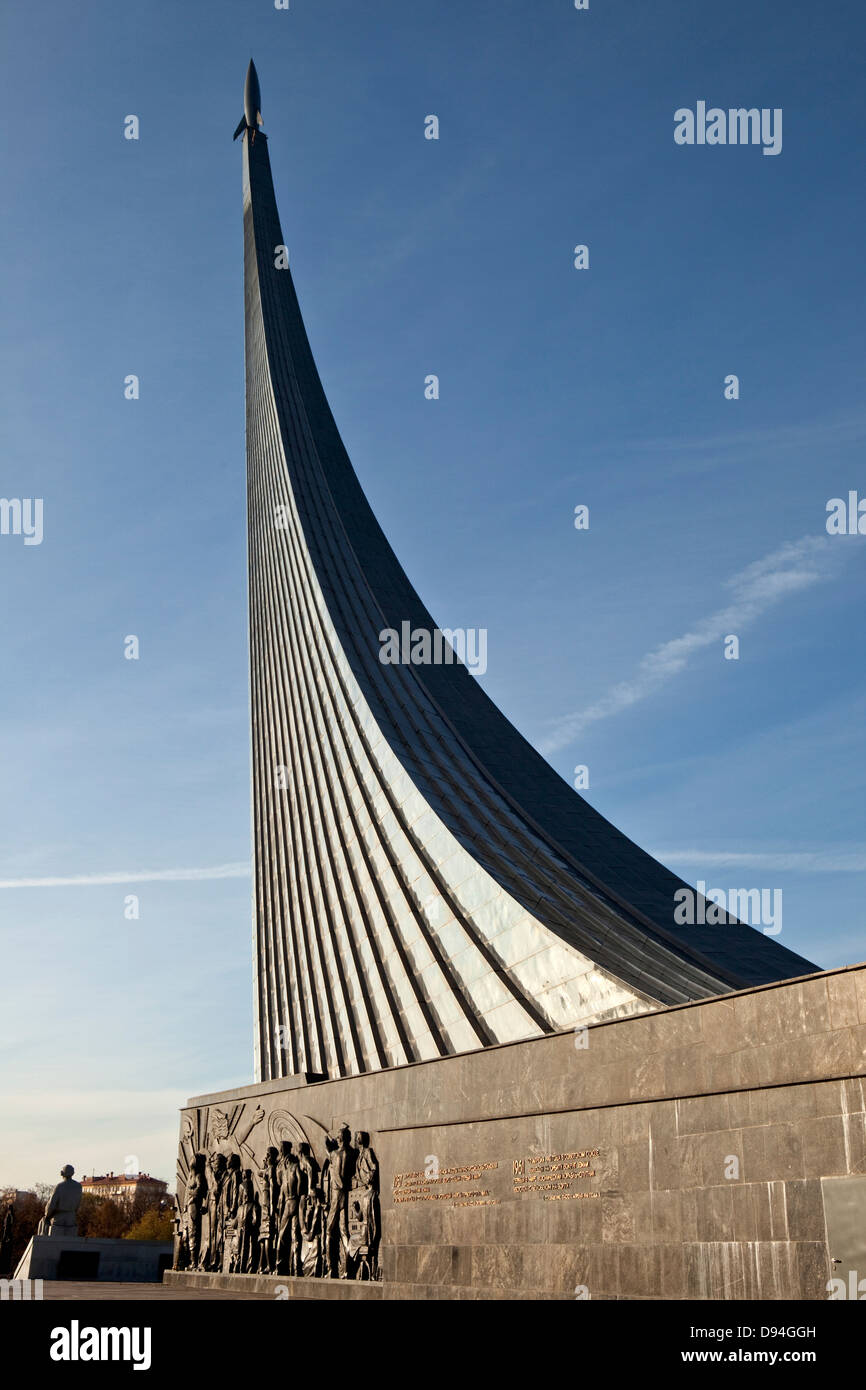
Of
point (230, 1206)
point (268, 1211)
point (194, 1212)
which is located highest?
point (268, 1211)

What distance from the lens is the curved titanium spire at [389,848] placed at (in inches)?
391

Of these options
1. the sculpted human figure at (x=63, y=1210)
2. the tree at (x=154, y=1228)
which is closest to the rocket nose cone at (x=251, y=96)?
the sculpted human figure at (x=63, y=1210)

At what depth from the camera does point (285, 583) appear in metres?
18.0

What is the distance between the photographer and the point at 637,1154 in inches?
270

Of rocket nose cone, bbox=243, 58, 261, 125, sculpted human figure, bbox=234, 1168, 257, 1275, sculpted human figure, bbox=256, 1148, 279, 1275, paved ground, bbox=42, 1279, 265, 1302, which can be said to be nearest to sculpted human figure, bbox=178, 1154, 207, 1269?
paved ground, bbox=42, 1279, 265, 1302

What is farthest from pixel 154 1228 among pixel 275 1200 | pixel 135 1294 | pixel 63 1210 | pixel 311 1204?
pixel 311 1204

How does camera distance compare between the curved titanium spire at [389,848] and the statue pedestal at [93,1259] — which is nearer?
the curved titanium spire at [389,848]

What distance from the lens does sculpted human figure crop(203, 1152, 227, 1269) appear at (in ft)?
40.1

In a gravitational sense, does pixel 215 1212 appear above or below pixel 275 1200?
below

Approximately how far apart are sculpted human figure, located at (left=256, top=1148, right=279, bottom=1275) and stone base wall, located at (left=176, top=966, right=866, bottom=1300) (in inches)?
60.5

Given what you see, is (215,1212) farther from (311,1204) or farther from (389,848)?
(389,848)

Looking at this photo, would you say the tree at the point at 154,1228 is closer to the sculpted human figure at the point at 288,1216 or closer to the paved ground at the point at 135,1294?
the paved ground at the point at 135,1294

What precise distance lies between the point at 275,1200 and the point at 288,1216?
0.41 m

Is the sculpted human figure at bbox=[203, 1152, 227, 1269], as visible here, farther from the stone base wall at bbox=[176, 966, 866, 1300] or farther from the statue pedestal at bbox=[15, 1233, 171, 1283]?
the statue pedestal at bbox=[15, 1233, 171, 1283]
